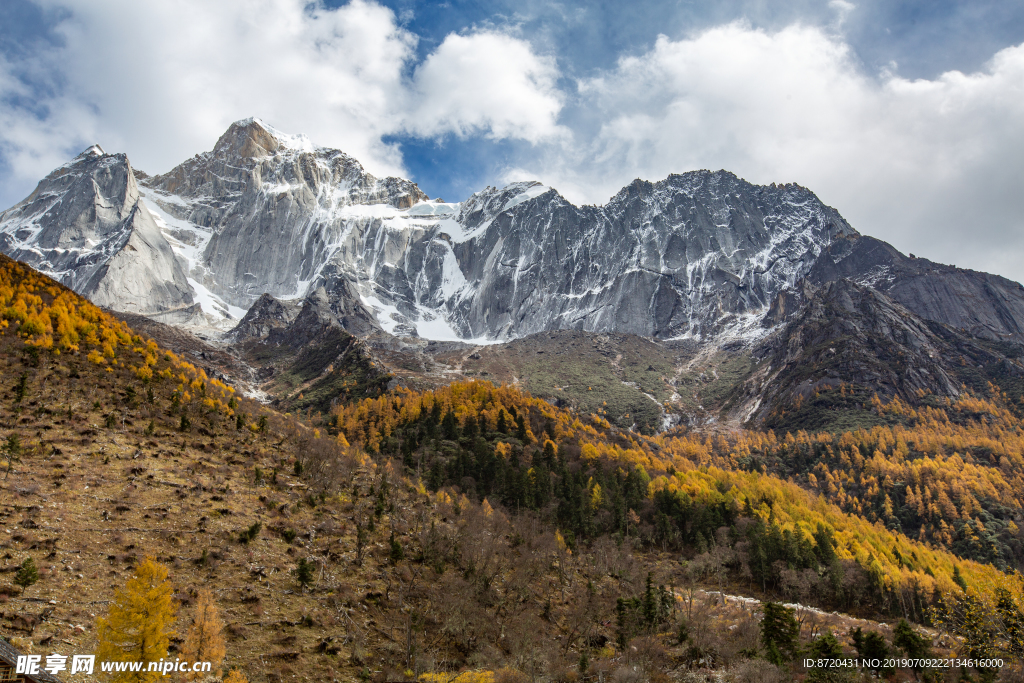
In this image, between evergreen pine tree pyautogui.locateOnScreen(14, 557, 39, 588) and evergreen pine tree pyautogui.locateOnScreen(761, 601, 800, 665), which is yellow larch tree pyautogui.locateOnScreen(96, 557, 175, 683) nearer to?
evergreen pine tree pyautogui.locateOnScreen(14, 557, 39, 588)

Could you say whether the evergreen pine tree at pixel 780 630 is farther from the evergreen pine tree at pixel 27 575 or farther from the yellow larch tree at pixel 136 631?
the evergreen pine tree at pixel 27 575

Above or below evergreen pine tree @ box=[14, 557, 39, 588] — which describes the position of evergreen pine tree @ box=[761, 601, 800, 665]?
below

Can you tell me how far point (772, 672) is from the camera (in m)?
48.4

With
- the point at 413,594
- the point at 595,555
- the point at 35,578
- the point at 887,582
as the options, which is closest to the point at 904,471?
the point at 887,582

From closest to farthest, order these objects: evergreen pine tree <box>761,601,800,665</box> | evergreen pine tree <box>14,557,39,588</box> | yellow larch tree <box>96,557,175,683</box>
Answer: yellow larch tree <box>96,557,175,683</box>, evergreen pine tree <box>14,557,39,588</box>, evergreen pine tree <box>761,601,800,665</box>

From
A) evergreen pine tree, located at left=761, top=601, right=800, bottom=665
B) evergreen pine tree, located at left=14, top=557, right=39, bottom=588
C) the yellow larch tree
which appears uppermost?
evergreen pine tree, located at left=14, top=557, right=39, bottom=588

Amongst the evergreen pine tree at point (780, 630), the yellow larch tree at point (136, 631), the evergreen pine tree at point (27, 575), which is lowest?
the evergreen pine tree at point (780, 630)

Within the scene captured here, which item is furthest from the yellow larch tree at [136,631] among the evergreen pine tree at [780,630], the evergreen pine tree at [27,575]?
the evergreen pine tree at [780,630]

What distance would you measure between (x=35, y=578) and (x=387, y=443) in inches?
3495

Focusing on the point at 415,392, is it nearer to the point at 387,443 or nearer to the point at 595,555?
the point at 387,443

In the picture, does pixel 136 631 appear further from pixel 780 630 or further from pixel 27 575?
pixel 780 630

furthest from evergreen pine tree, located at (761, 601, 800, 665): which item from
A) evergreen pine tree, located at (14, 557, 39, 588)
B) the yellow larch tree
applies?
evergreen pine tree, located at (14, 557, 39, 588)

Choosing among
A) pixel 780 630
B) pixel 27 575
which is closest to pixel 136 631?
pixel 27 575

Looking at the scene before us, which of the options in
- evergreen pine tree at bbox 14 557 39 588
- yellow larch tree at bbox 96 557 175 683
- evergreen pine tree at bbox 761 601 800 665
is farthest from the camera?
evergreen pine tree at bbox 761 601 800 665
